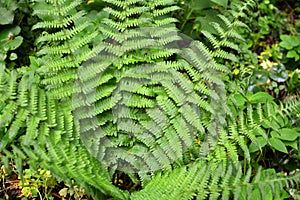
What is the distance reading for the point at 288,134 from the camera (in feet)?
7.81

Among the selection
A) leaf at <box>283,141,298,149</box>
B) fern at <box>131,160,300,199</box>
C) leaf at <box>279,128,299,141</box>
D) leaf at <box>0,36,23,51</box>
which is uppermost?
leaf at <box>0,36,23,51</box>

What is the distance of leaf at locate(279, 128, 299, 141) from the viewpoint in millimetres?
2357

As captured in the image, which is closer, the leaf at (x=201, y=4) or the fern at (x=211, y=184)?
the fern at (x=211, y=184)

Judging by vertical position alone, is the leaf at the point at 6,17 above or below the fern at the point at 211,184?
above

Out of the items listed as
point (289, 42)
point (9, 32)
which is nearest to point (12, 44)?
point (9, 32)

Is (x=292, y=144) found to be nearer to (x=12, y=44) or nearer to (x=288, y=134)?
(x=288, y=134)

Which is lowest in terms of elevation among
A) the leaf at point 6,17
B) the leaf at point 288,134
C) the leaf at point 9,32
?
the leaf at point 288,134

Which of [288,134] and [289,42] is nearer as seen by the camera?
[288,134]

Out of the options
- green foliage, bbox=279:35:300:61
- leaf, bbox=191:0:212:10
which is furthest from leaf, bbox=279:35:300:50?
leaf, bbox=191:0:212:10

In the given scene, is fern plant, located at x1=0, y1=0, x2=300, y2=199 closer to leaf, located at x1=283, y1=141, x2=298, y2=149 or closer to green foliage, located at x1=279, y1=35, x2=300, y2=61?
leaf, located at x1=283, y1=141, x2=298, y2=149

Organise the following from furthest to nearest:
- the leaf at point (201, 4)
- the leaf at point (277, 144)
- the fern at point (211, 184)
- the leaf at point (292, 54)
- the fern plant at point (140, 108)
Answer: the leaf at point (292, 54)
the leaf at point (201, 4)
the leaf at point (277, 144)
the fern plant at point (140, 108)
the fern at point (211, 184)

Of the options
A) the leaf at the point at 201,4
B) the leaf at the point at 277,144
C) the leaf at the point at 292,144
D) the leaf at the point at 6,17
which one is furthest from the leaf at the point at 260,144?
the leaf at the point at 6,17

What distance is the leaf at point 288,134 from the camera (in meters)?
2.36

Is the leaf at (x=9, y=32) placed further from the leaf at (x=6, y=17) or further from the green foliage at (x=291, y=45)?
the green foliage at (x=291, y=45)
